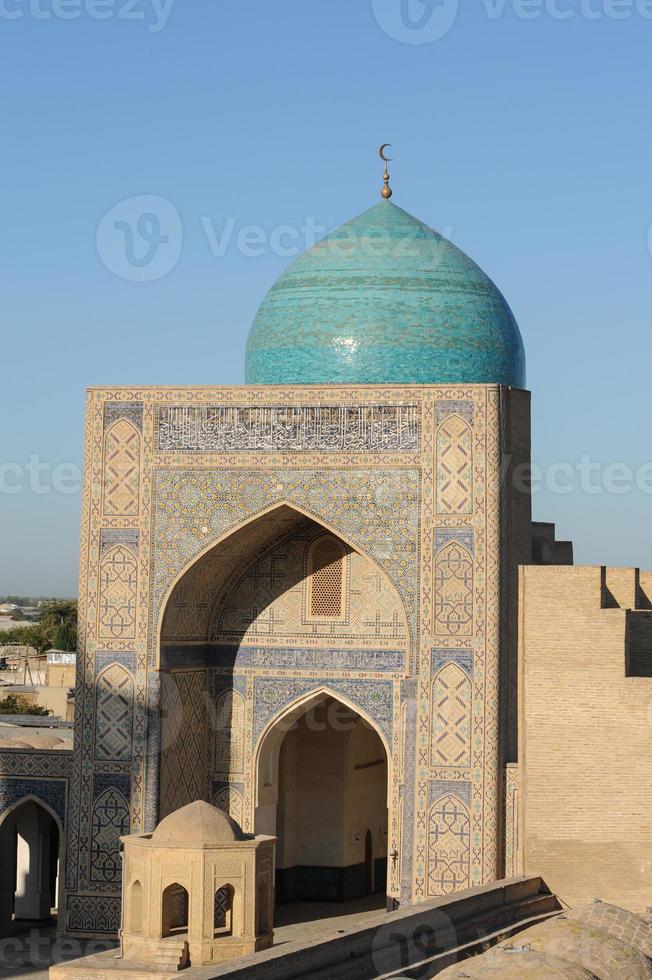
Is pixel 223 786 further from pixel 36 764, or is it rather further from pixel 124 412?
pixel 124 412

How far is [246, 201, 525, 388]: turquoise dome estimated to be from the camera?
1540cm

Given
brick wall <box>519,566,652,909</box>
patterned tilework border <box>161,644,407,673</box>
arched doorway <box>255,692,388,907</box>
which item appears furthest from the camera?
arched doorway <box>255,692,388,907</box>

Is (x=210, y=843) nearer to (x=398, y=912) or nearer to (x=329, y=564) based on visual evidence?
(x=398, y=912)

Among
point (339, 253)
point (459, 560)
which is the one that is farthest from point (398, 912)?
point (339, 253)

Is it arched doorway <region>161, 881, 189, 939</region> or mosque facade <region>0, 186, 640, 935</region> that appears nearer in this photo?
arched doorway <region>161, 881, 189, 939</region>

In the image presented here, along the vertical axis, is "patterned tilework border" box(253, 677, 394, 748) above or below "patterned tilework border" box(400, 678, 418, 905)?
above

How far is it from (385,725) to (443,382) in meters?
3.05

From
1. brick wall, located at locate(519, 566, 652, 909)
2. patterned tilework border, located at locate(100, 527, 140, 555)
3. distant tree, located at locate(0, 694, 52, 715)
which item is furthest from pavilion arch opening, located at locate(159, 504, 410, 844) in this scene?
distant tree, located at locate(0, 694, 52, 715)

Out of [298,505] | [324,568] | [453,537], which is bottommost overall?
[324,568]

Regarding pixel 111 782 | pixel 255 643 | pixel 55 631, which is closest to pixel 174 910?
pixel 111 782

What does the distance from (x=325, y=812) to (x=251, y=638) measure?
7.16ft

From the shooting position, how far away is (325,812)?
16.8m

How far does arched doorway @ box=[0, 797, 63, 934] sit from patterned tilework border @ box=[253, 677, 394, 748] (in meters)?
2.05

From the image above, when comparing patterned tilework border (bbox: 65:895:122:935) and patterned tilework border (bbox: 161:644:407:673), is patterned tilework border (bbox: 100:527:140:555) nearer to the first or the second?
patterned tilework border (bbox: 161:644:407:673)
